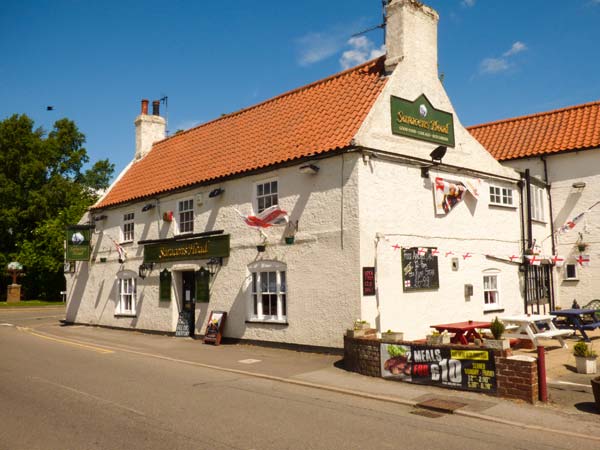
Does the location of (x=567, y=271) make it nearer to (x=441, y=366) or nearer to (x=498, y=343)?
(x=498, y=343)

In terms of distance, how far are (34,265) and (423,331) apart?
1527 inches

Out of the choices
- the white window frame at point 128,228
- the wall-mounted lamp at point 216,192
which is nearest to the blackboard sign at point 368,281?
the wall-mounted lamp at point 216,192

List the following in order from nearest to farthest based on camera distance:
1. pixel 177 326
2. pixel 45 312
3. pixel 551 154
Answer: pixel 177 326 → pixel 551 154 → pixel 45 312

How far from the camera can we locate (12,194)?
4512 cm

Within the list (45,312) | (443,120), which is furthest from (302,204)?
(45,312)

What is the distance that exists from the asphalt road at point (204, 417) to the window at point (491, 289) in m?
9.40

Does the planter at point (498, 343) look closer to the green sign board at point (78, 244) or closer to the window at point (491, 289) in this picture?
the window at point (491, 289)

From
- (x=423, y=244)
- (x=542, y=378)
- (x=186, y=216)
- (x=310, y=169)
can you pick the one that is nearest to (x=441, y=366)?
(x=542, y=378)

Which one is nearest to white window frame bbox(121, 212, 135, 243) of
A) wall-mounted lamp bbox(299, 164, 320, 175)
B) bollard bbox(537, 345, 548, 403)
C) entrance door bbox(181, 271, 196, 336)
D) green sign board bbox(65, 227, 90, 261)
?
green sign board bbox(65, 227, 90, 261)

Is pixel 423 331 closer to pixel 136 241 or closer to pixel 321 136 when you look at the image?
pixel 321 136

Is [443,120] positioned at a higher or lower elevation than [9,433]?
higher

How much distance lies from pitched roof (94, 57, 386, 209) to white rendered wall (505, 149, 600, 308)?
9.44 metres

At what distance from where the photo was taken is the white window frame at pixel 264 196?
1598 centimetres

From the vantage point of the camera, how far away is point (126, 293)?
22500 mm
